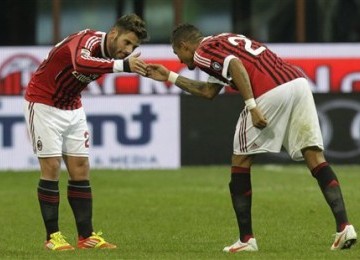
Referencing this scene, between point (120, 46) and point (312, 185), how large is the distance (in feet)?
25.5

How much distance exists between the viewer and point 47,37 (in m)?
25.2

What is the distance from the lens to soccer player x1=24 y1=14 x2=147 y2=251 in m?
11.1

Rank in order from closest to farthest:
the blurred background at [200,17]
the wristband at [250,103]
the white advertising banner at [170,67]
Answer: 1. the wristband at [250,103]
2. the white advertising banner at [170,67]
3. the blurred background at [200,17]

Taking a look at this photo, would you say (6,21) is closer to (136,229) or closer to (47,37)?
(47,37)

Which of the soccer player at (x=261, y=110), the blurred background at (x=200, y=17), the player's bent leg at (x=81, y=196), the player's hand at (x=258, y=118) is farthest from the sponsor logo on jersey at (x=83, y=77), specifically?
the blurred background at (x=200, y=17)

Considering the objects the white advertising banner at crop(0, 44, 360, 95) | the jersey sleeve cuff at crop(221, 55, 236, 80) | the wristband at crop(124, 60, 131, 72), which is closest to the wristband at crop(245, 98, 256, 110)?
the jersey sleeve cuff at crop(221, 55, 236, 80)

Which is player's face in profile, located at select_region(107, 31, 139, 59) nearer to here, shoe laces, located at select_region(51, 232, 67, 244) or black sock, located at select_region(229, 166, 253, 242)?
black sock, located at select_region(229, 166, 253, 242)

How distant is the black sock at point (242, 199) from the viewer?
1099cm

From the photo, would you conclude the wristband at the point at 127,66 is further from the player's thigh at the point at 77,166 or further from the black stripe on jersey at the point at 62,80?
the player's thigh at the point at 77,166

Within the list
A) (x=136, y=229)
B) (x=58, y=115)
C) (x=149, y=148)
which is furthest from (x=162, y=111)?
(x=58, y=115)

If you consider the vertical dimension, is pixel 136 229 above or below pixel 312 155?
below

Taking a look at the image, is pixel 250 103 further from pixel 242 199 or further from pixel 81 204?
pixel 81 204

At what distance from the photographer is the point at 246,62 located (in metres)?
10.9

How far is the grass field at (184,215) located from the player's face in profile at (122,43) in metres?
1.62
